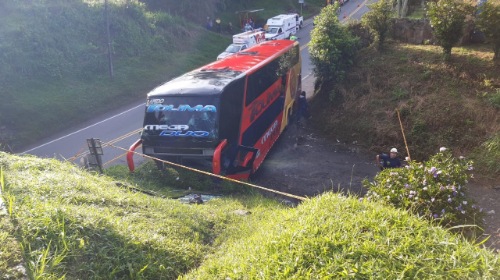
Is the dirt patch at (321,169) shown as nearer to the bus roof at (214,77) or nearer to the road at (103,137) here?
the bus roof at (214,77)

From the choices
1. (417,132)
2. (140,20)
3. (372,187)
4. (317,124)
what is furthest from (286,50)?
(140,20)

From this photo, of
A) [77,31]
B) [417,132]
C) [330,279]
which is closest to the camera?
[330,279]

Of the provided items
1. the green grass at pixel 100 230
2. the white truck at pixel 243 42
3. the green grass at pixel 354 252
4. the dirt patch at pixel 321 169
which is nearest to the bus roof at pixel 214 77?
the dirt patch at pixel 321 169

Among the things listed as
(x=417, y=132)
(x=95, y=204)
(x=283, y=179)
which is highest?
(x=95, y=204)

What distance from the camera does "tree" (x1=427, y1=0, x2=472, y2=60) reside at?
1375cm

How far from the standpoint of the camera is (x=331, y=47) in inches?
630

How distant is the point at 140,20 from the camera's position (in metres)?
28.5

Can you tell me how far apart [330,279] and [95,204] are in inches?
154

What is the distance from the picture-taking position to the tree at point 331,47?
1608cm

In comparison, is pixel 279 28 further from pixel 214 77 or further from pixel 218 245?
pixel 218 245

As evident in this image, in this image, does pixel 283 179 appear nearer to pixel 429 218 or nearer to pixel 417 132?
pixel 417 132

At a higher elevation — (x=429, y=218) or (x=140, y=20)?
(x=140, y=20)

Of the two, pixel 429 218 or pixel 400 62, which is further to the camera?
pixel 400 62

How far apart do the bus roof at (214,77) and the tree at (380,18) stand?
4768 mm
